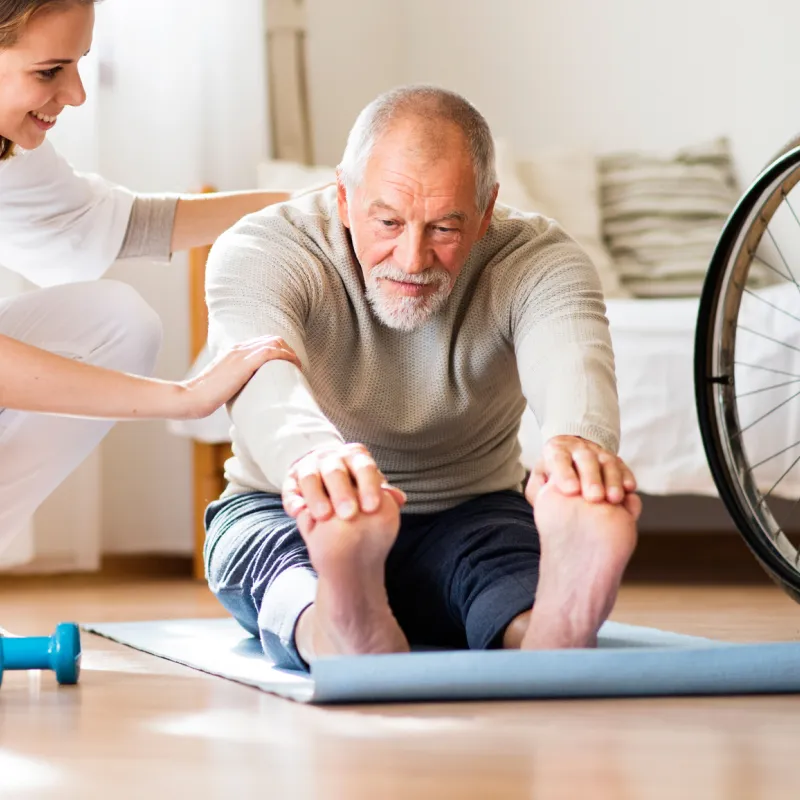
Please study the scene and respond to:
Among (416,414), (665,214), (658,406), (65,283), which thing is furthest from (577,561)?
(665,214)

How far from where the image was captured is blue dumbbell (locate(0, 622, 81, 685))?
4.46ft

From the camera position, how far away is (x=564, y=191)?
345cm

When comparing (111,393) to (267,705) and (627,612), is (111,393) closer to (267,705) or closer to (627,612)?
(267,705)

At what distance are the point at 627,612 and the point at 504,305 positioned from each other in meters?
0.76

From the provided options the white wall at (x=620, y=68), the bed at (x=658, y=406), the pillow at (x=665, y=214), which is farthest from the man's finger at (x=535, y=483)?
the white wall at (x=620, y=68)

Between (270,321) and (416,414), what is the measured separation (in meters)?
0.25

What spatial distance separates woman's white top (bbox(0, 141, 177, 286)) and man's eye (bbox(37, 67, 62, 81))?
21cm

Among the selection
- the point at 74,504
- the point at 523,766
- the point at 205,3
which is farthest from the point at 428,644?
the point at 205,3

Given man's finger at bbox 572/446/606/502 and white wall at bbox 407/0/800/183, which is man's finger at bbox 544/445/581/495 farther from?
white wall at bbox 407/0/800/183

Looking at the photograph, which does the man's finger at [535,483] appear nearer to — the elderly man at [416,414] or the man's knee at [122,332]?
the elderly man at [416,414]

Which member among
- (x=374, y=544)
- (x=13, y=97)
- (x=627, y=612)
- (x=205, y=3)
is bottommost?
(x=627, y=612)

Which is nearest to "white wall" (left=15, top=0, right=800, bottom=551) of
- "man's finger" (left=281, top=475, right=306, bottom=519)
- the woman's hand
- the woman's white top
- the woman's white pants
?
the woman's white top

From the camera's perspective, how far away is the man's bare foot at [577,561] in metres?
1.25

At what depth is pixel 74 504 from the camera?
3.01 metres
